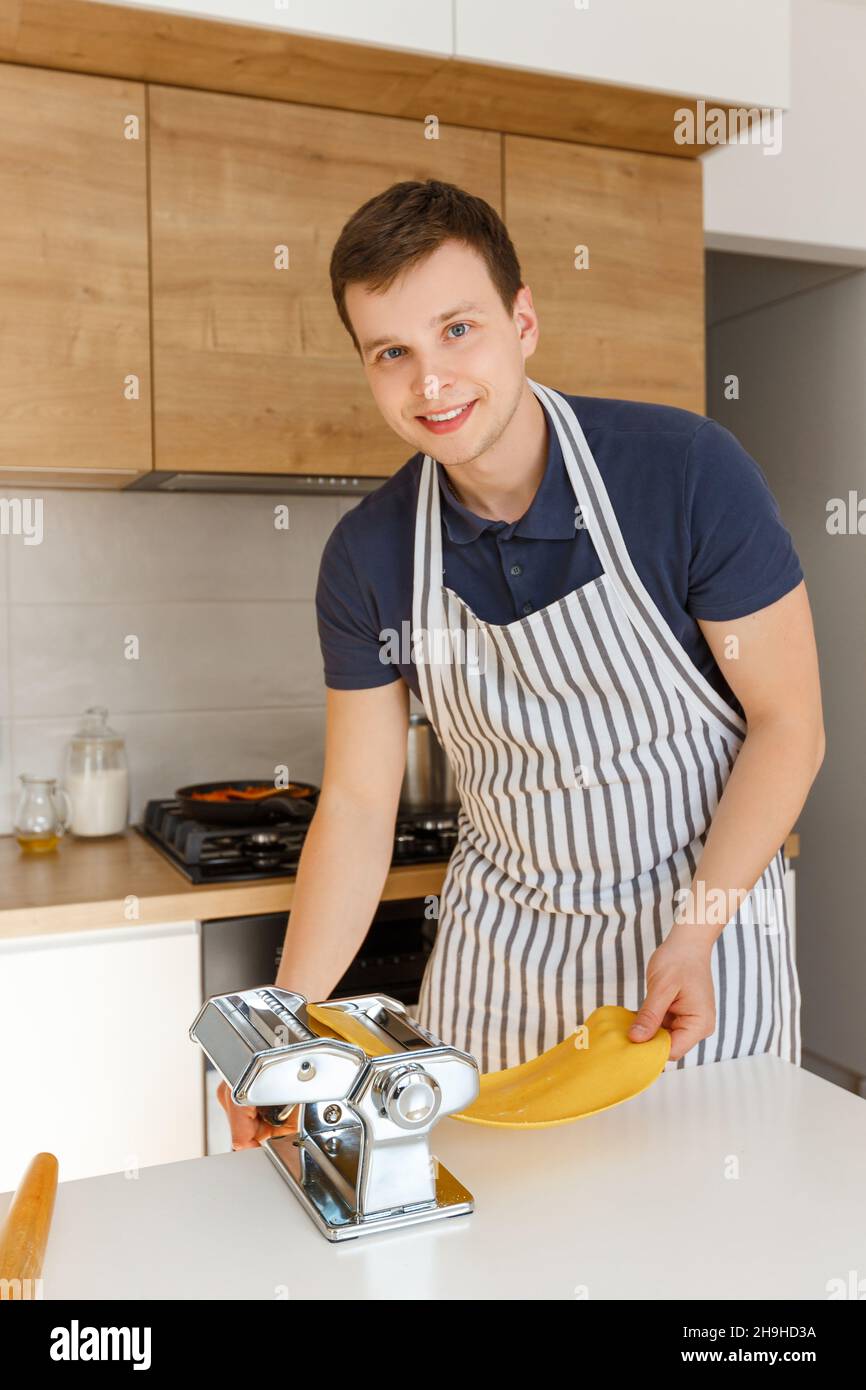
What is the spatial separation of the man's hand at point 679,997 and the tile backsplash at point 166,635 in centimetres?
135

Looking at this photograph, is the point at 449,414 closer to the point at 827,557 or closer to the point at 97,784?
the point at 97,784

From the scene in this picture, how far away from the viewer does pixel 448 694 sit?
4.26 feet

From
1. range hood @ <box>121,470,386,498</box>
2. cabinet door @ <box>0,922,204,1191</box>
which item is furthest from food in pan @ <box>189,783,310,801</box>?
range hood @ <box>121,470,386,498</box>

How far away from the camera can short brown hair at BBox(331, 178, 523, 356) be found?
105 cm

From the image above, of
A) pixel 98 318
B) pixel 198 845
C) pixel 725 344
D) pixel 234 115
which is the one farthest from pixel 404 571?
pixel 725 344

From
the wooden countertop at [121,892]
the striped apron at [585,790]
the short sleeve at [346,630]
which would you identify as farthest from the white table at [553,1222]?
the wooden countertop at [121,892]

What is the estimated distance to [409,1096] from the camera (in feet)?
2.14

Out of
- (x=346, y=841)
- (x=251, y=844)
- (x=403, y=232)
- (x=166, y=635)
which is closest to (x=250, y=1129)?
(x=346, y=841)

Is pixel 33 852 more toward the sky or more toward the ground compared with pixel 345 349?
more toward the ground

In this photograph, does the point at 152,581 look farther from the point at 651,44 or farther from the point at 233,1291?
the point at 233,1291

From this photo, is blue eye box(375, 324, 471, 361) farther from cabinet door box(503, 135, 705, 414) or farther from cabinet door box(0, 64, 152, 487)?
cabinet door box(503, 135, 705, 414)

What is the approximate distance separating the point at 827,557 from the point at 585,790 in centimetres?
180

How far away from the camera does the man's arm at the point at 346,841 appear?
114 cm

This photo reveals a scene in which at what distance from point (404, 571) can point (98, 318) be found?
737 mm
